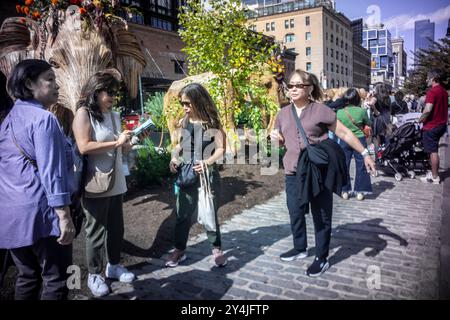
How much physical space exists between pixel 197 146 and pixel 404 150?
6320 millimetres

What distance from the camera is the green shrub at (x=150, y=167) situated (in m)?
6.57

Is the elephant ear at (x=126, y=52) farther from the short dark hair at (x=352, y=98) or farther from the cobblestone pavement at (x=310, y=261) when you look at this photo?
the short dark hair at (x=352, y=98)

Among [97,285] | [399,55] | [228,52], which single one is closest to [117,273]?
[97,285]

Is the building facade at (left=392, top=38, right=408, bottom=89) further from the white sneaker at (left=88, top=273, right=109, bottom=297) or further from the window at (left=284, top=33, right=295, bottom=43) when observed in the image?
the white sneaker at (left=88, top=273, right=109, bottom=297)

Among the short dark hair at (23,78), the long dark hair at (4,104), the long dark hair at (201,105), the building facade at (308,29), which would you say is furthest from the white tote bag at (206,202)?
the building facade at (308,29)

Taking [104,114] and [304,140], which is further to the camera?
[304,140]

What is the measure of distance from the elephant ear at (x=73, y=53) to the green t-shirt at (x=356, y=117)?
171 inches

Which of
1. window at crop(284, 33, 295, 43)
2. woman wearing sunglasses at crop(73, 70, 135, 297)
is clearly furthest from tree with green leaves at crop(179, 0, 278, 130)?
window at crop(284, 33, 295, 43)

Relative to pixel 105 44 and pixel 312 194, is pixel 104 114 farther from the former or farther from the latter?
pixel 312 194

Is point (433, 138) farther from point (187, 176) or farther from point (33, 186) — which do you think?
point (33, 186)

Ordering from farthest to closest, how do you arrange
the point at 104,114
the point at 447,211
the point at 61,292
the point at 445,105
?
the point at 445,105 < the point at 447,211 < the point at 104,114 < the point at 61,292
